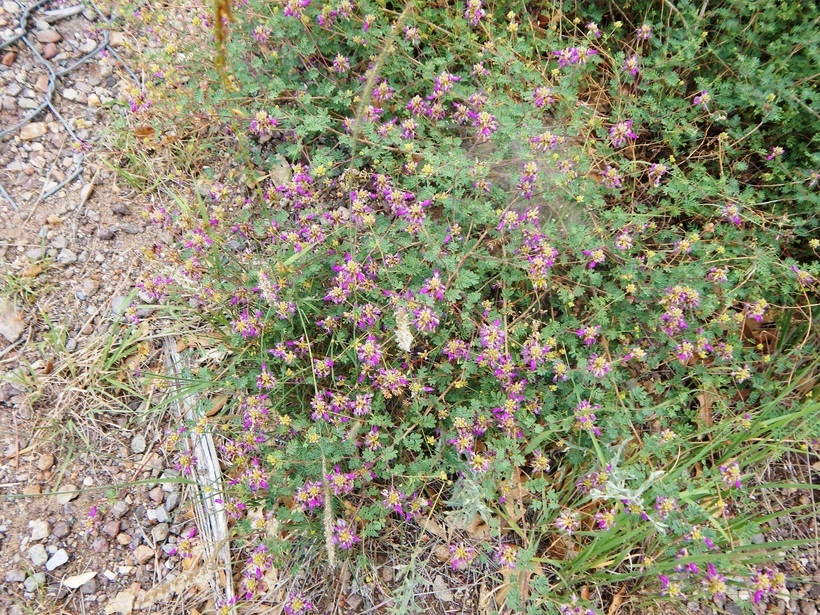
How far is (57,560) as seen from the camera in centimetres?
301

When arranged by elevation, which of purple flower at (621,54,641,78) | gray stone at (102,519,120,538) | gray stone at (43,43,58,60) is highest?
purple flower at (621,54,641,78)

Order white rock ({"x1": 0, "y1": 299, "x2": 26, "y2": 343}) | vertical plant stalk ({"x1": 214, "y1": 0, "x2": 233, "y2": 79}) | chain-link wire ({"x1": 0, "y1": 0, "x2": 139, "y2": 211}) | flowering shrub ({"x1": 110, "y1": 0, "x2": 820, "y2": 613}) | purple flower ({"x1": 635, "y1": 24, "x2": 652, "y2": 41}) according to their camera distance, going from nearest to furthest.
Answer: vertical plant stalk ({"x1": 214, "y1": 0, "x2": 233, "y2": 79}) → flowering shrub ({"x1": 110, "y1": 0, "x2": 820, "y2": 613}) → purple flower ({"x1": 635, "y1": 24, "x2": 652, "y2": 41}) → white rock ({"x1": 0, "y1": 299, "x2": 26, "y2": 343}) → chain-link wire ({"x1": 0, "y1": 0, "x2": 139, "y2": 211})

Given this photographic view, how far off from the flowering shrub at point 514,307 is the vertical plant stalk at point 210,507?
132mm

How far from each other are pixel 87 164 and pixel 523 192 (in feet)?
9.45

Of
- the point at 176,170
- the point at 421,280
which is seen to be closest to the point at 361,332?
the point at 421,280

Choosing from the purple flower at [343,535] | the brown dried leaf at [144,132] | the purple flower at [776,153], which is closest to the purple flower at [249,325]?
the purple flower at [343,535]

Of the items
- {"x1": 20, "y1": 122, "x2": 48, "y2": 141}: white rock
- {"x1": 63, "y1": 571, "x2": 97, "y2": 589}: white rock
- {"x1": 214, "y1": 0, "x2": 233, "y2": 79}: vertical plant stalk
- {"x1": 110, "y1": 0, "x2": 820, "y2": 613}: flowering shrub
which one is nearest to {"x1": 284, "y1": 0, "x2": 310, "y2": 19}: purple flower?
{"x1": 110, "y1": 0, "x2": 820, "y2": 613}: flowering shrub

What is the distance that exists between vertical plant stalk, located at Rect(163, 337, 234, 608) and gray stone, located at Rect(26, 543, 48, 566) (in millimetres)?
791

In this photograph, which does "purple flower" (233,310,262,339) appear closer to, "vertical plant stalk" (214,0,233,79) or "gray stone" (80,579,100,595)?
"vertical plant stalk" (214,0,233,79)

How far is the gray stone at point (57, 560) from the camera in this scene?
3004 millimetres

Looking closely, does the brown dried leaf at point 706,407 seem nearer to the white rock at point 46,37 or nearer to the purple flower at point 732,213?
the purple flower at point 732,213

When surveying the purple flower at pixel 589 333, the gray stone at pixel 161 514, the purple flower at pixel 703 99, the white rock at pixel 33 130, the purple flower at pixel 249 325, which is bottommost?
the gray stone at pixel 161 514

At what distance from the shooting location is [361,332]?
9.53 feet

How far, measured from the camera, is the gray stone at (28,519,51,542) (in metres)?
3.04
